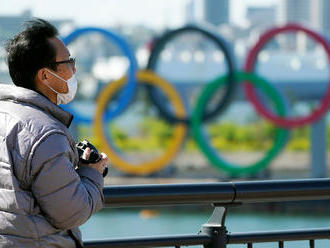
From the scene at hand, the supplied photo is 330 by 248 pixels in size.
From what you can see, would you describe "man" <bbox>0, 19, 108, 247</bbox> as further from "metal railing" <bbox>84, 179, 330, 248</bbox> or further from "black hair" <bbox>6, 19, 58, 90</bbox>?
"metal railing" <bbox>84, 179, 330, 248</bbox>

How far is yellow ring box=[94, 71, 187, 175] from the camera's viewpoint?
103 ft

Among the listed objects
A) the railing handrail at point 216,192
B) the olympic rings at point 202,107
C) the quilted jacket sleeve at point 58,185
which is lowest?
the olympic rings at point 202,107

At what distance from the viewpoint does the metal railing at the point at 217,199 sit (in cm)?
317

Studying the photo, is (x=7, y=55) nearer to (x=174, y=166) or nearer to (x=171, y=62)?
(x=174, y=166)

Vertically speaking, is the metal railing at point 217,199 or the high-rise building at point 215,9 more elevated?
the metal railing at point 217,199

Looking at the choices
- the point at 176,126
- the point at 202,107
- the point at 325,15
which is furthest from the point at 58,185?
the point at 325,15

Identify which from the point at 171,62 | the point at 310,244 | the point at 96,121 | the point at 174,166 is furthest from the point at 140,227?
the point at 310,244

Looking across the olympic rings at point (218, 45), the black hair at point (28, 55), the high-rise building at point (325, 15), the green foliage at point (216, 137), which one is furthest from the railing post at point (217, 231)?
the high-rise building at point (325, 15)

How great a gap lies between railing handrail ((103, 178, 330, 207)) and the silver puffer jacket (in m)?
0.64

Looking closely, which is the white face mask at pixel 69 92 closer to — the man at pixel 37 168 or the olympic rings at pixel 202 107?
the man at pixel 37 168

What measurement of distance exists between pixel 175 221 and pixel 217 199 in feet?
75.6

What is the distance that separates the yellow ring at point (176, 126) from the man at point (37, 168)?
28645 millimetres

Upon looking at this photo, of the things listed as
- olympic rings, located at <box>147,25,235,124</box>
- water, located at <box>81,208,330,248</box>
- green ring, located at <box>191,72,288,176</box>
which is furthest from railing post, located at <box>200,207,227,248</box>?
green ring, located at <box>191,72,288,176</box>

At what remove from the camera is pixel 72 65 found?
268 centimetres
